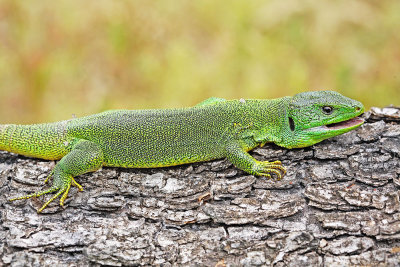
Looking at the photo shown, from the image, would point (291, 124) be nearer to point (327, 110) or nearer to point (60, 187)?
point (327, 110)

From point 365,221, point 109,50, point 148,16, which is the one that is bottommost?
point 365,221

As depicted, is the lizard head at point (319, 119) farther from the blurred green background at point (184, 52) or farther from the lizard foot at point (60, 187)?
the blurred green background at point (184, 52)

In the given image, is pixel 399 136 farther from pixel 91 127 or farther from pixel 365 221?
pixel 91 127

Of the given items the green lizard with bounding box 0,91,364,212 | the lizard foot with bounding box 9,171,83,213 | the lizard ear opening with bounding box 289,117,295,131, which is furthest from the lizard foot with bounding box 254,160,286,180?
the lizard foot with bounding box 9,171,83,213

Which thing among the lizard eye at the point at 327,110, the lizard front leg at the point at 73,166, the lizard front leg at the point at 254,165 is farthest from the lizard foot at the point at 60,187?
the lizard eye at the point at 327,110

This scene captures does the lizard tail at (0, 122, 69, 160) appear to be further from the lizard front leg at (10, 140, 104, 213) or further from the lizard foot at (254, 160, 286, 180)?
the lizard foot at (254, 160, 286, 180)

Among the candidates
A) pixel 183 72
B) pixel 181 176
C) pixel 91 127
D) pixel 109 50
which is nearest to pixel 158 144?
pixel 181 176

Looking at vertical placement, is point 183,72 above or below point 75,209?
above

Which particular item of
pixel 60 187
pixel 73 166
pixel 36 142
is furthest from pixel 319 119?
pixel 36 142
